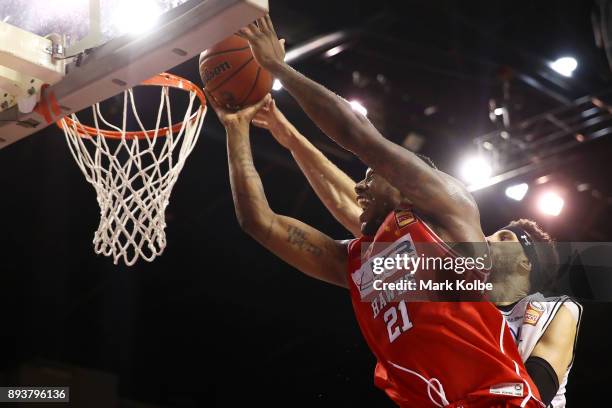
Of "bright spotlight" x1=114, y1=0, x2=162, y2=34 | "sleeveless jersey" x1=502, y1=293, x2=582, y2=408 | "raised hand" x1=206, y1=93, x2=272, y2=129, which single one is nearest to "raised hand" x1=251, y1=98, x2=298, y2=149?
"raised hand" x1=206, y1=93, x2=272, y2=129

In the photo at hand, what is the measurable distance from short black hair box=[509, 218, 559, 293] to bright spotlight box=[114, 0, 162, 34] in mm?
1768

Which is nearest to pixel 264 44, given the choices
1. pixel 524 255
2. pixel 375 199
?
pixel 375 199

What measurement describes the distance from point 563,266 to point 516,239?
705 mm

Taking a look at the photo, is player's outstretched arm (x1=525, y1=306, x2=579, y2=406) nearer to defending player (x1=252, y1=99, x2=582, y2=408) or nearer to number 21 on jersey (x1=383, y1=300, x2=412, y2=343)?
defending player (x1=252, y1=99, x2=582, y2=408)

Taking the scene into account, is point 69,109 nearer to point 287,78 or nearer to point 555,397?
point 287,78

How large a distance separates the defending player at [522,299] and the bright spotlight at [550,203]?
12.3 feet

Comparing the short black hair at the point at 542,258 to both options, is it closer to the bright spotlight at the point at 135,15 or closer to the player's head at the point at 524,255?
the player's head at the point at 524,255

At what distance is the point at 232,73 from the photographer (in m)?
3.06

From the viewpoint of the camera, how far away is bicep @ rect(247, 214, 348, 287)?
3.10 metres

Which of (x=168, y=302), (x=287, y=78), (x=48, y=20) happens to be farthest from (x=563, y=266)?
(x=168, y=302)

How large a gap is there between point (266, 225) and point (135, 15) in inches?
35.0

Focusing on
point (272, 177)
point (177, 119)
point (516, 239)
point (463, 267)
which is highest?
point (272, 177)

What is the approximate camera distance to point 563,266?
12.9 feet

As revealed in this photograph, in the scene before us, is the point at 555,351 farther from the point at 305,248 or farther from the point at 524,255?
the point at 305,248
